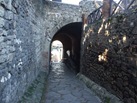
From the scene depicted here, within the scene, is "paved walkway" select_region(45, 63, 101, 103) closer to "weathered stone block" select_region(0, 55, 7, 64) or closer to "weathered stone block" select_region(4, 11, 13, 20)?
"weathered stone block" select_region(0, 55, 7, 64)

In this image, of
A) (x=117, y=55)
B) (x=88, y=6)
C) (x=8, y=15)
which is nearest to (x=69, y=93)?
(x=117, y=55)

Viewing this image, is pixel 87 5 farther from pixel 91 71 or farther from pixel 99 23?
pixel 91 71

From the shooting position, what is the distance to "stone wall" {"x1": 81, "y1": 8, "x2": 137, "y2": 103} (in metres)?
4.20

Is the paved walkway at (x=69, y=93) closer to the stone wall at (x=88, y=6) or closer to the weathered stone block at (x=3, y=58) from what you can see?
the weathered stone block at (x=3, y=58)

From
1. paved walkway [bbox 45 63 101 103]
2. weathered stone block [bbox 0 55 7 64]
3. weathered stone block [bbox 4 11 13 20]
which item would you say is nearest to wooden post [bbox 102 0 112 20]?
paved walkway [bbox 45 63 101 103]

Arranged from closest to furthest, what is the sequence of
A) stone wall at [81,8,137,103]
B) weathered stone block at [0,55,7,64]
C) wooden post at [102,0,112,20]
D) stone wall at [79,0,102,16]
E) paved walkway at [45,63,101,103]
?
weathered stone block at [0,55,7,64]
stone wall at [81,8,137,103]
paved walkway at [45,63,101,103]
wooden post at [102,0,112,20]
stone wall at [79,0,102,16]

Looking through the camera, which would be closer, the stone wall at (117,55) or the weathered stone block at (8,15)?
the weathered stone block at (8,15)

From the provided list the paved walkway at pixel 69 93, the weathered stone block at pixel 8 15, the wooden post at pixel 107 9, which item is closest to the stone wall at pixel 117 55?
the wooden post at pixel 107 9

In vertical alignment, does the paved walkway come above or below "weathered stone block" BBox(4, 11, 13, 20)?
below

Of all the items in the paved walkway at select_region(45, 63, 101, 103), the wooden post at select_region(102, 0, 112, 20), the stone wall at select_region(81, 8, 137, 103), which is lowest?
the paved walkway at select_region(45, 63, 101, 103)

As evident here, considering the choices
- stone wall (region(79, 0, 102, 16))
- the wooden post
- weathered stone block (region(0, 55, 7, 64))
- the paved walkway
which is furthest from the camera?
stone wall (region(79, 0, 102, 16))

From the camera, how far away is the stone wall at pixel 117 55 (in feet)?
13.8

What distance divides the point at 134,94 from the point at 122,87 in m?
0.53

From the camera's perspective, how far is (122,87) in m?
4.57
